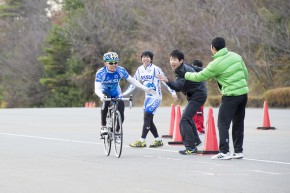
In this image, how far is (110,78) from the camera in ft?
52.2

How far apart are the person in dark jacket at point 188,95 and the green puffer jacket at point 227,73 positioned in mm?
954

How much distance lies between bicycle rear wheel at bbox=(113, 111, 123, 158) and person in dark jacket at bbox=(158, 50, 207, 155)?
1.06 metres

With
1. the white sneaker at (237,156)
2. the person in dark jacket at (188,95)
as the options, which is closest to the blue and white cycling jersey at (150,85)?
the person in dark jacket at (188,95)

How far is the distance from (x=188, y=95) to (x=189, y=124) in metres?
0.77

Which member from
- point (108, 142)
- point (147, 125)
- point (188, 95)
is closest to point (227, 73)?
point (188, 95)

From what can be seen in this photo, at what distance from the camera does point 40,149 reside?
56.6 ft

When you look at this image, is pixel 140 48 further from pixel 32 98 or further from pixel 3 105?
pixel 3 105

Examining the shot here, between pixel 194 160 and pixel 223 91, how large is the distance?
1254 mm

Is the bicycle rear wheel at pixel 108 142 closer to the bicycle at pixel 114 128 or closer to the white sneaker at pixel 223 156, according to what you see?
the bicycle at pixel 114 128

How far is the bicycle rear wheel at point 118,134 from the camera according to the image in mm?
15016

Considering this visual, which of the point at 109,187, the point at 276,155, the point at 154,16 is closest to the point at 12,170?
the point at 109,187

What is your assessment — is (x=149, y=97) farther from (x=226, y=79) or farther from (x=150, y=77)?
(x=226, y=79)

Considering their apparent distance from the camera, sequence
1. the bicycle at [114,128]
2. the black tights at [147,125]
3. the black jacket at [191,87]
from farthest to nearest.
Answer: the black tights at [147,125]
the black jacket at [191,87]
the bicycle at [114,128]

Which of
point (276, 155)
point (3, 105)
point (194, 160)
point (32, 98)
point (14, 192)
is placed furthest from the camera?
point (3, 105)
